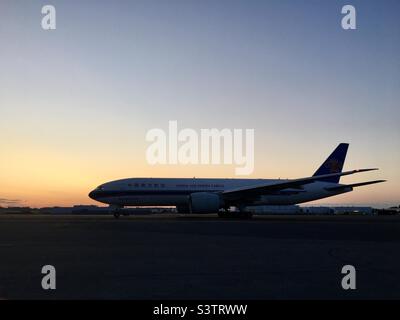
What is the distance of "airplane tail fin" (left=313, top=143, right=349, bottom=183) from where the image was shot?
4125 centimetres

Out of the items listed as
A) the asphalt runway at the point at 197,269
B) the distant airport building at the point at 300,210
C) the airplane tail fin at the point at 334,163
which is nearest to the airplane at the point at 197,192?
the airplane tail fin at the point at 334,163

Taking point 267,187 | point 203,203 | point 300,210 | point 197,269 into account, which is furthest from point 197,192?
point 300,210

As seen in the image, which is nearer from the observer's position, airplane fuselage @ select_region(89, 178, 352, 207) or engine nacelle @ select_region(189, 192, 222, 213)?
engine nacelle @ select_region(189, 192, 222, 213)

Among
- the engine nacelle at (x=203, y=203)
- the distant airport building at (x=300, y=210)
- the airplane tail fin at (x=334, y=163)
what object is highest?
the airplane tail fin at (x=334, y=163)

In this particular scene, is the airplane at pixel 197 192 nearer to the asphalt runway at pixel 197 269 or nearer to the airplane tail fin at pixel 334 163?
the airplane tail fin at pixel 334 163

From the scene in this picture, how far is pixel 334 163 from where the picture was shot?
41406 millimetres

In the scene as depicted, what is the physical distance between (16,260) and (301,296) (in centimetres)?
672

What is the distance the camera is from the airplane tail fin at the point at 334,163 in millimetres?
41250

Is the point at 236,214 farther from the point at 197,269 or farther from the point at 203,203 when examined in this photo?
the point at 197,269

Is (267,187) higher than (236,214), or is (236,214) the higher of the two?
(267,187)

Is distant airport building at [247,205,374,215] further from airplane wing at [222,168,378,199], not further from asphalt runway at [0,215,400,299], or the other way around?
asphalt runway at [0,215,400,299]

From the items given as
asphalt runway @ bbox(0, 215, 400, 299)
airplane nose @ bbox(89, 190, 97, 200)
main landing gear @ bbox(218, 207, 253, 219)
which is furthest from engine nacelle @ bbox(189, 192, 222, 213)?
asphalt runway @ bbox(0, 215, 400, 299)

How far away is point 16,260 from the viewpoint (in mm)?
9844
